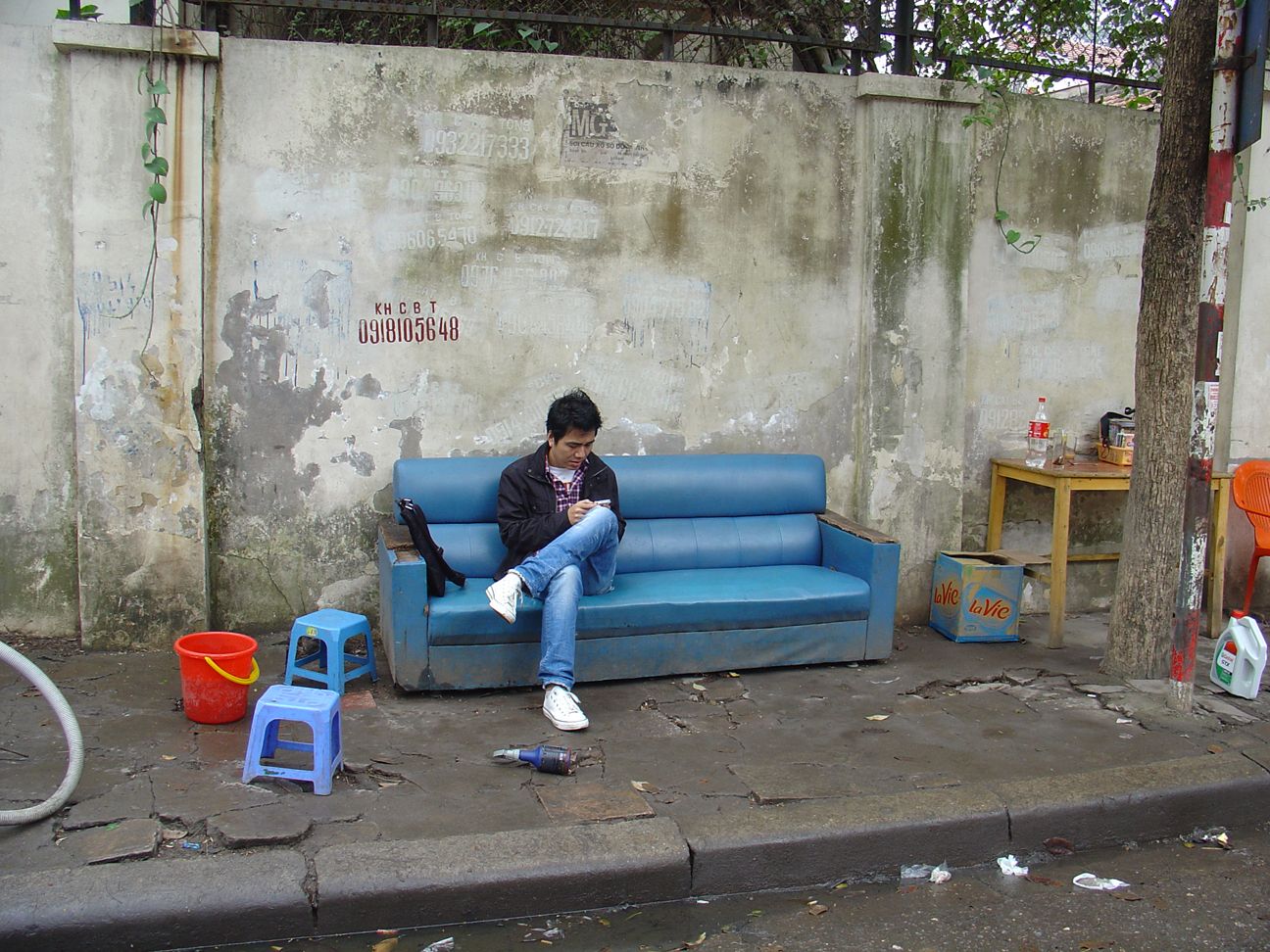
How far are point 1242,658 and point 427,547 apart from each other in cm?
397

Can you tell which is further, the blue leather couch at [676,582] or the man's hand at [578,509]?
the man's hand at [578,509]

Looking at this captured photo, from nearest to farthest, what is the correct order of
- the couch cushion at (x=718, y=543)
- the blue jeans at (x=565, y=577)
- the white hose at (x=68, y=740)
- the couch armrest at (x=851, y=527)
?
the white hose at (x=68, y=740) < the blue jeans at (x=565, y=577) < the couch armrest at (x=851, y=527) < the couch cushion at (x=718, y=543)

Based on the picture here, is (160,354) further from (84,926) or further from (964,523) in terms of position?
(964,523)

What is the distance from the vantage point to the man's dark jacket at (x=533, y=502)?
4.60m

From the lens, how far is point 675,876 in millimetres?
3092

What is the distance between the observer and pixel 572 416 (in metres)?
4.60

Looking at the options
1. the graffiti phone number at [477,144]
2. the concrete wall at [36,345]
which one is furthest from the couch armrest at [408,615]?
the graffiti phone number at [477,144]

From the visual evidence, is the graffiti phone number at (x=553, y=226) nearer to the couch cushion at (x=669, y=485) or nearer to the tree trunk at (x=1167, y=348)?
the couch cushion at (x=669, y=485)

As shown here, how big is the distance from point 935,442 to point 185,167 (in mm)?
4439

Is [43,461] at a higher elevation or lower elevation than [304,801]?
higher

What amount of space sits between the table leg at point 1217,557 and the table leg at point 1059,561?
1117 mm

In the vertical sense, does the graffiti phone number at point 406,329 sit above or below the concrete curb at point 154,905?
above

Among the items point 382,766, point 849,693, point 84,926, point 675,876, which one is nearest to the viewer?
point 84,926

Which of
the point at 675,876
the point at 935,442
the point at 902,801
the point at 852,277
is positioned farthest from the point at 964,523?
the point at 675,876
